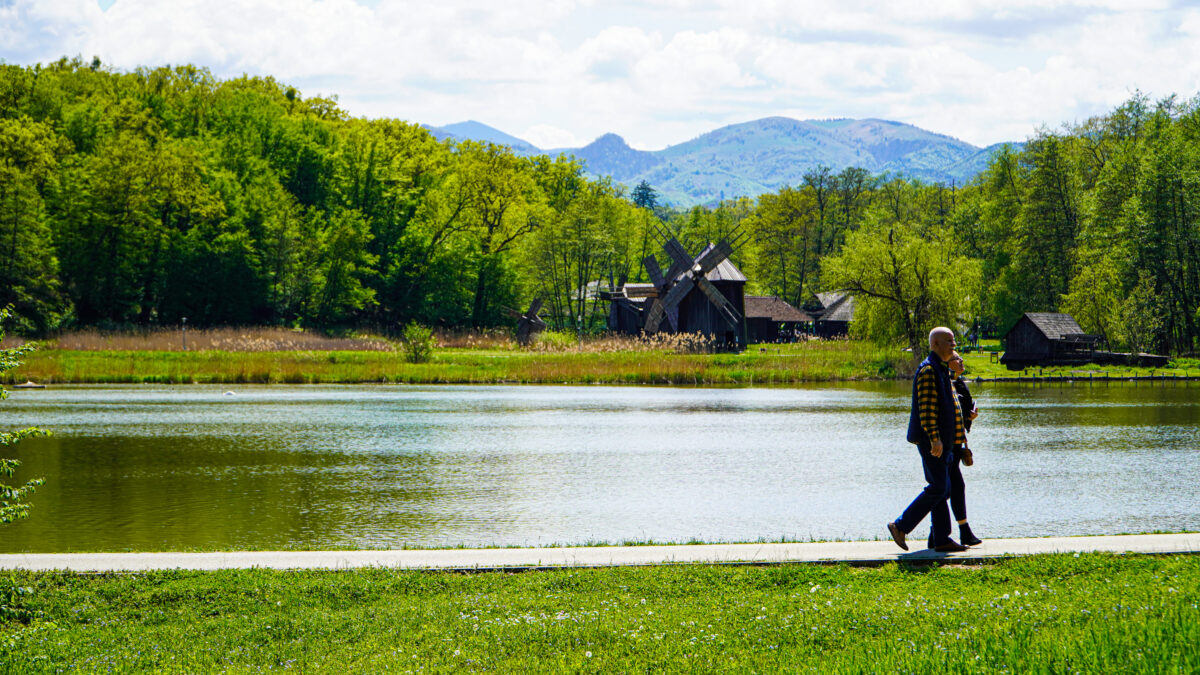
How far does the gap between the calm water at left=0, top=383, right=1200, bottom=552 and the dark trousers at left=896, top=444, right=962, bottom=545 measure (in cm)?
299

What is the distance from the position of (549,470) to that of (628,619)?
13.1 metres

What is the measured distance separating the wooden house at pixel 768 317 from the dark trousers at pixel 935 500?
71.0 metres

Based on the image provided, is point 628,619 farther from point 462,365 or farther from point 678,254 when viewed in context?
point 678,254

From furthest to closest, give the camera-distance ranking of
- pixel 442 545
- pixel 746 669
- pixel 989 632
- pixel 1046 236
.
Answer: pixel 1046 236 → pixel 442 545 → pixel 989 632 → pixel 746 669

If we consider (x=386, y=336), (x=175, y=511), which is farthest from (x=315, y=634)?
(x=386, y=336)

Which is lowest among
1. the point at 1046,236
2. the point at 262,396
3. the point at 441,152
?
the point at 262,396

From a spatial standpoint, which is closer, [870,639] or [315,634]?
[870,639]

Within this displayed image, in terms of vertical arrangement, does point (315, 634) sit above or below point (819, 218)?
below

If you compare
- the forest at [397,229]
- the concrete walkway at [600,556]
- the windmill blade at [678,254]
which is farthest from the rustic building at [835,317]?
→ the concrete walkway at [600,556]

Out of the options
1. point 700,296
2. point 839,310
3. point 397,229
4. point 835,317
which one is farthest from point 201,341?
point 839,310

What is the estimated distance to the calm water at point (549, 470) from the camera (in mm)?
14766

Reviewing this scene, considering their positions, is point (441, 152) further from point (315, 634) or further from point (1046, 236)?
point (315, 634)

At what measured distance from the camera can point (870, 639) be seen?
7.55m

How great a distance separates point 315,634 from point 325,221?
74309mm
